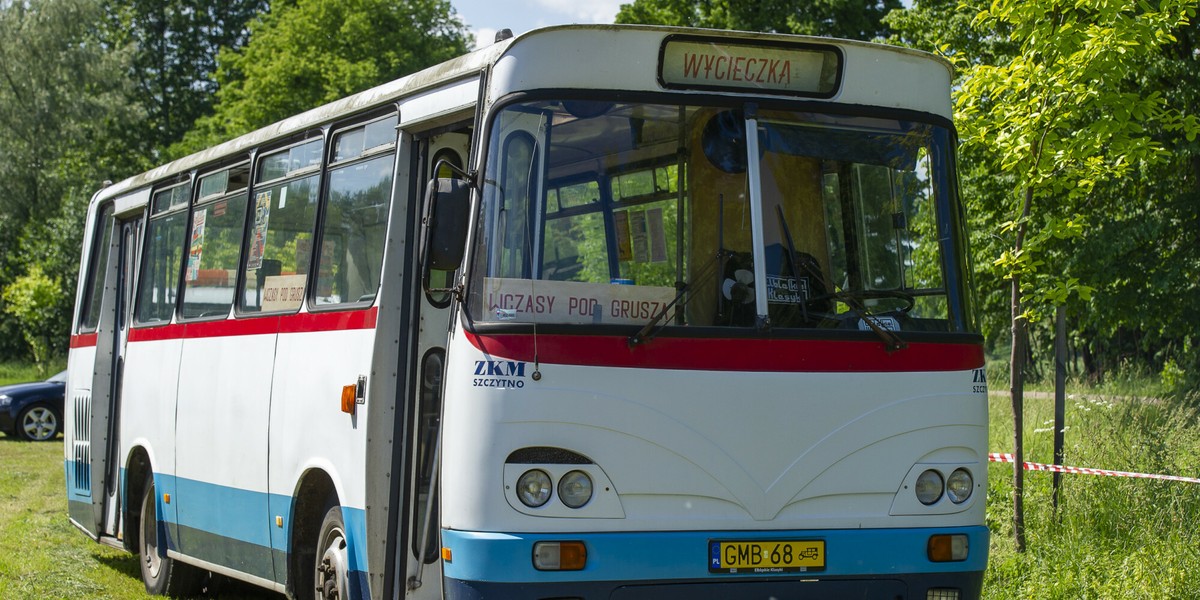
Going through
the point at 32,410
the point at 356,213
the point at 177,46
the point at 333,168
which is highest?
→ the point at 177,46

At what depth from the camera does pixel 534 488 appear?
5.98 metres

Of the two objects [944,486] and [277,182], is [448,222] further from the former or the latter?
[277,182]

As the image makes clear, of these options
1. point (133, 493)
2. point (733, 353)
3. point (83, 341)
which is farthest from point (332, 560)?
point (83, 341)

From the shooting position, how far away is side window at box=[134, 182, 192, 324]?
10969mm

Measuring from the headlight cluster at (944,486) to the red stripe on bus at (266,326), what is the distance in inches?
112

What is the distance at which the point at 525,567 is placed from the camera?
5.90 metres

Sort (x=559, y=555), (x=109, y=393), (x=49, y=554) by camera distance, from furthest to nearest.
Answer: (x=49, y=554) → (x=109, y=393) → (x=559, y=555)

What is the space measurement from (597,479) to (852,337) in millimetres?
1350

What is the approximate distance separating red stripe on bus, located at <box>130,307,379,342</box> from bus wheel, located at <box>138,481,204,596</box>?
4.03 feet

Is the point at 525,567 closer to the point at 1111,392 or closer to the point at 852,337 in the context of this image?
the point at 852,337

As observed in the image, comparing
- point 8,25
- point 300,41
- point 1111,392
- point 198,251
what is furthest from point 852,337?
point 8,25

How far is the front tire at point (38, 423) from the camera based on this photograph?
26.3 meters

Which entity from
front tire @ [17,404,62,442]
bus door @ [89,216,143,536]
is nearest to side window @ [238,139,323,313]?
bus door @ [89,216,143,536]

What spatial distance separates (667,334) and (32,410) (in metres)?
23.1
